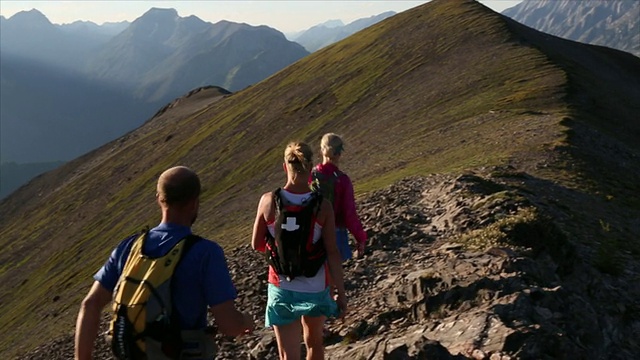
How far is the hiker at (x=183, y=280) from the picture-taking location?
18.5ft

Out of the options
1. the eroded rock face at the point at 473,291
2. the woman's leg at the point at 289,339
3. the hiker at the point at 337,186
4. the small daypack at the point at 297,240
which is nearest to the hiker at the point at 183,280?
A: the small daypack at the point at 297,240

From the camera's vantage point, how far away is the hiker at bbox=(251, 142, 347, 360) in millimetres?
8023

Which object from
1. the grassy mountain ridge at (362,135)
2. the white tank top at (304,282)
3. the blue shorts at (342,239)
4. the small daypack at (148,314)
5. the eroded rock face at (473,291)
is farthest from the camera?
the grassy mountain ridge at (362,135)

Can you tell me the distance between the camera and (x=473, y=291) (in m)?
10.8

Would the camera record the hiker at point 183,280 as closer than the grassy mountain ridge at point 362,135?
Yes

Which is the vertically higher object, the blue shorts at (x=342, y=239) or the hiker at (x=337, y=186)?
the hiker at (x=337, y=186)

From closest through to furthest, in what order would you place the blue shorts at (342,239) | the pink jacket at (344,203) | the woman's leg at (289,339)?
the woman's leg at (289,339) → the pink jacket at (344,203) → the blue shorts at (342,239)

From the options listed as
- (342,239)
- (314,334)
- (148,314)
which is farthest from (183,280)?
(342,239)

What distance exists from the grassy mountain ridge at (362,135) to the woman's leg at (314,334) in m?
14.6

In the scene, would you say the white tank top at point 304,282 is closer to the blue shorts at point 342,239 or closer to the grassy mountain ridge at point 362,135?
the blue shorts at point 342,239

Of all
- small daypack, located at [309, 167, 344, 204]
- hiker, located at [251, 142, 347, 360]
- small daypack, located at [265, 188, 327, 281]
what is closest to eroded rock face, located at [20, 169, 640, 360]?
hiker, located at [251, 142, 347, 360]

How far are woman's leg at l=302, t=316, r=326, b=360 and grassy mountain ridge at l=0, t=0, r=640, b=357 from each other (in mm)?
14620

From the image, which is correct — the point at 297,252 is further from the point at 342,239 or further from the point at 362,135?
the point at 362,135

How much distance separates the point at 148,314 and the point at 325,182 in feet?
17.6
